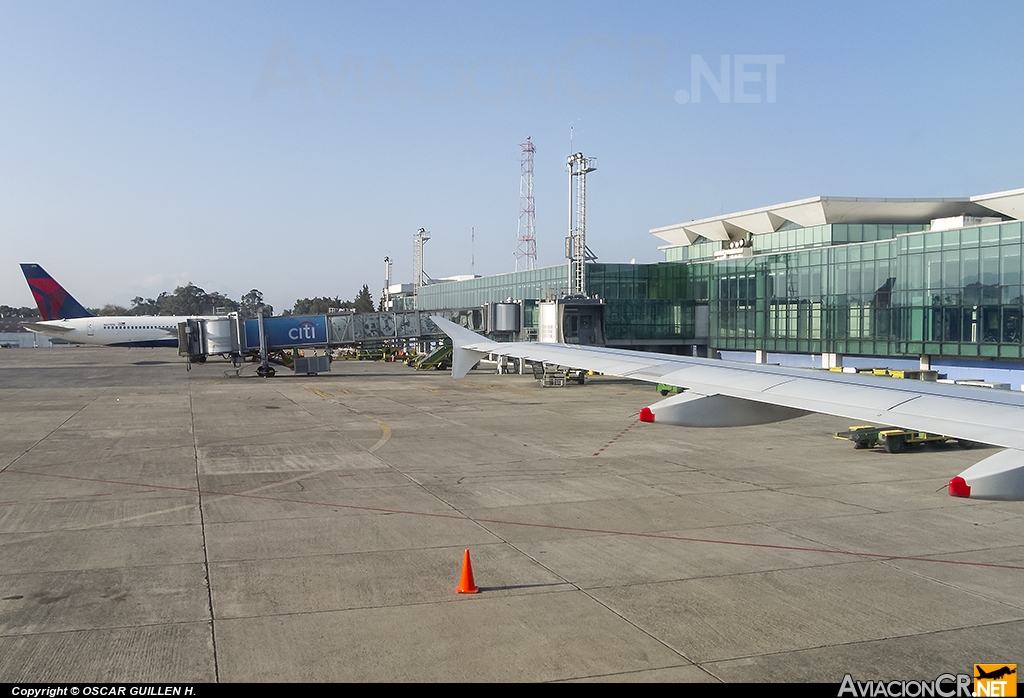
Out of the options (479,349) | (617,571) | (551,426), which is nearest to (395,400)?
(551,426)

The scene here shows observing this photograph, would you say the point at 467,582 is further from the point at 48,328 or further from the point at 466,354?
the point at 48,328

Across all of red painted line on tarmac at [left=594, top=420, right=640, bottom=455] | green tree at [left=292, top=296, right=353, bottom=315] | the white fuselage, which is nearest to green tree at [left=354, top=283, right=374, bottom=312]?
green tree at [left=292, top=296, right=353, bottom=315]

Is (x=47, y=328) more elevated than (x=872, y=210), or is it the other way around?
(x=872, y=210)

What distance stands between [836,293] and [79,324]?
72232 mm

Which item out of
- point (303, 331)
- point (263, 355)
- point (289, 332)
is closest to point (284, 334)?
point (289, 332)

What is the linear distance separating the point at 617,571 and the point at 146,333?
8390cm

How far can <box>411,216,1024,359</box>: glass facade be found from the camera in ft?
127

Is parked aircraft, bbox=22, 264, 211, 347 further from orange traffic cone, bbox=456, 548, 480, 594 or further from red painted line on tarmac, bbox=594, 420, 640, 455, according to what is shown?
orange traffic cone, bbox=456, 548, 480, 594

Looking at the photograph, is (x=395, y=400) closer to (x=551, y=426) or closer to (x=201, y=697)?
(x=551, y=426)

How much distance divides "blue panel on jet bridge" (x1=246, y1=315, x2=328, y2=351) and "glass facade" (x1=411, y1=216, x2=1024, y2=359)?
16.8 m

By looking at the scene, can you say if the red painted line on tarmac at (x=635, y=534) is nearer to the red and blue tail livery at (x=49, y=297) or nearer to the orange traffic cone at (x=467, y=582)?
the orange traffic cone at (x=467, y=582)

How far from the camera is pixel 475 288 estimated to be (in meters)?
90.2

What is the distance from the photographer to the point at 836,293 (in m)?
48.7

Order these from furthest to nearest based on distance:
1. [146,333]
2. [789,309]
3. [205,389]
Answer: [146,333], [789,309], [205,389]
